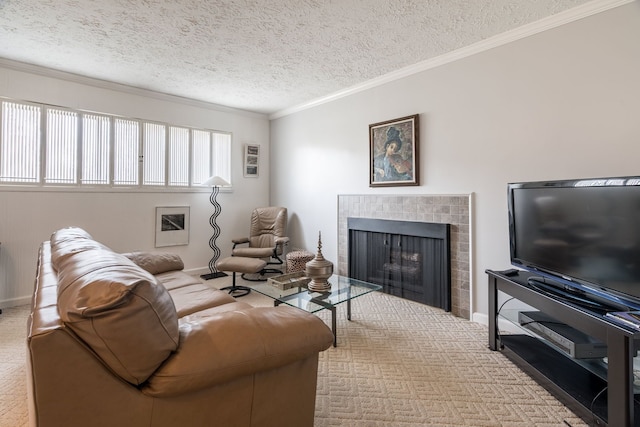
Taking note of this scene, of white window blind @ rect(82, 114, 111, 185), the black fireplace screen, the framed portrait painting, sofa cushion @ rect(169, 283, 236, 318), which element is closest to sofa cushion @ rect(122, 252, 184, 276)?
sofa cushion @ rect(169, 283, 236, 318)

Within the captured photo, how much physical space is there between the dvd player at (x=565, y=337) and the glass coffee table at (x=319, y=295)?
1137 millimetres

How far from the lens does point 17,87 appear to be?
331 centimetres

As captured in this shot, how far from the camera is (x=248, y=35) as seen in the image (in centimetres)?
272

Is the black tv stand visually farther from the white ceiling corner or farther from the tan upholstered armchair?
the tan upholstered armchair

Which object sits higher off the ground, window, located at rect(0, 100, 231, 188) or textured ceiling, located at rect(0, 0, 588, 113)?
textured ceiling, located at rect(0, 0, 588, 113)

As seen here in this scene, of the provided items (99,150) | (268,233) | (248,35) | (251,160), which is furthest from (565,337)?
(99,150)

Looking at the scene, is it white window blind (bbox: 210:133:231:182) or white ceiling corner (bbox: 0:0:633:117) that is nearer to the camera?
white ceiling corner (bbox: 0:0:633:117)

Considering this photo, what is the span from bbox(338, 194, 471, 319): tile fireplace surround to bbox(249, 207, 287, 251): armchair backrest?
60.3 inches

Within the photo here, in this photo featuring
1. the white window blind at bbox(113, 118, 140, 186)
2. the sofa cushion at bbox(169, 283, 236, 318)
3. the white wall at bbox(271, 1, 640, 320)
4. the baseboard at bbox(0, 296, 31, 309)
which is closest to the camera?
the sofa cushion at bbox(169, 283, 236, 318)

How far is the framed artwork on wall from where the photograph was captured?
170 inches

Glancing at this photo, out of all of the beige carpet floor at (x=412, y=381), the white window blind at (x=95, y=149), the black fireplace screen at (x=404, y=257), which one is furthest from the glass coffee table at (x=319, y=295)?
the white window blind at (x=95, y=149)

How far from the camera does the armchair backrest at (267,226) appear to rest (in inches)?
188

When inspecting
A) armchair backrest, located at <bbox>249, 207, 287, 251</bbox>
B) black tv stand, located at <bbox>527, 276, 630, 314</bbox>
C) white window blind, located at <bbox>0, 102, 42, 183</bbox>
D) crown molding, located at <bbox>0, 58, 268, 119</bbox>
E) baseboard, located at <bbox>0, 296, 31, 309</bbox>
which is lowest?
baseboard, located at <bbox>0, 296, 31, 309</bbox>

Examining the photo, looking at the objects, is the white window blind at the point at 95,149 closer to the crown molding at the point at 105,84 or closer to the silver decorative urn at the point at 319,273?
the crown molding at the point at 105,84
